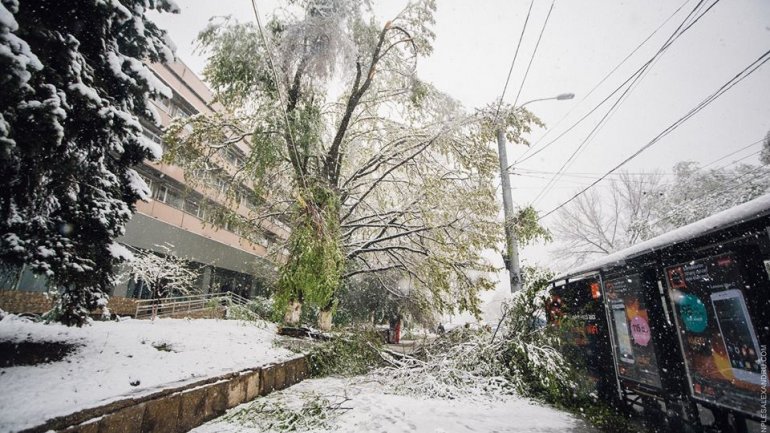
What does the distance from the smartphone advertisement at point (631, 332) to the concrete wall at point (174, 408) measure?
20.3 ft

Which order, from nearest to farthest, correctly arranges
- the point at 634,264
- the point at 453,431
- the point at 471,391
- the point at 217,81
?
the point at 453,431 → the point at 634,264 → the point at 471,391 → the point at 217,81

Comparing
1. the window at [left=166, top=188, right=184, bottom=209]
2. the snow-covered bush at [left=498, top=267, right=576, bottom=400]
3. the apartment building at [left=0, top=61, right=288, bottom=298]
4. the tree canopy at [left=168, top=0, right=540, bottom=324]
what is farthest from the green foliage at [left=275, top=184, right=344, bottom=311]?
the window at [left=166, top=188, right=184, bottom=209]

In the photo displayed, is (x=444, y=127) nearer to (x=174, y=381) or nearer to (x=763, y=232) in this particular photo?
(x=763, y=232)

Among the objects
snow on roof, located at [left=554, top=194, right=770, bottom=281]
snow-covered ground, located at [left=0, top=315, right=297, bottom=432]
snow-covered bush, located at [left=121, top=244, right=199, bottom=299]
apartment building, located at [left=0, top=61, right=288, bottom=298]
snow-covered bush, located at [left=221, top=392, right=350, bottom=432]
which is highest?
apartment building, located at [left=0, top=61, right=288, bottom=298]

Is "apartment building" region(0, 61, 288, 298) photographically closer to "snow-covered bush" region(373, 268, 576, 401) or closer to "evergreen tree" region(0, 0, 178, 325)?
"snow-covered bush" region(373, 268, 576, 401)

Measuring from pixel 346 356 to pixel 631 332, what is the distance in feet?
21.3

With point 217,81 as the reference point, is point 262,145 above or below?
below

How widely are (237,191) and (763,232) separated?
11.0 m

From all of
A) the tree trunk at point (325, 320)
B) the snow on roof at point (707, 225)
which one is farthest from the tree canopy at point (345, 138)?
the snow on roof at point (707, 225)

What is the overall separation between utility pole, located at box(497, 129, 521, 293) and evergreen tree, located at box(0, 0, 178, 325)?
307 inches

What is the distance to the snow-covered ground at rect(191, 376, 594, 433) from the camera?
433 cm

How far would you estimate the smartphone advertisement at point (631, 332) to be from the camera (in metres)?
4.73

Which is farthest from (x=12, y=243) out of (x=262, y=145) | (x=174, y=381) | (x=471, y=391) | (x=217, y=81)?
(x=471, y=391)

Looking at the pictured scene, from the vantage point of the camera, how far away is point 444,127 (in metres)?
8.90
